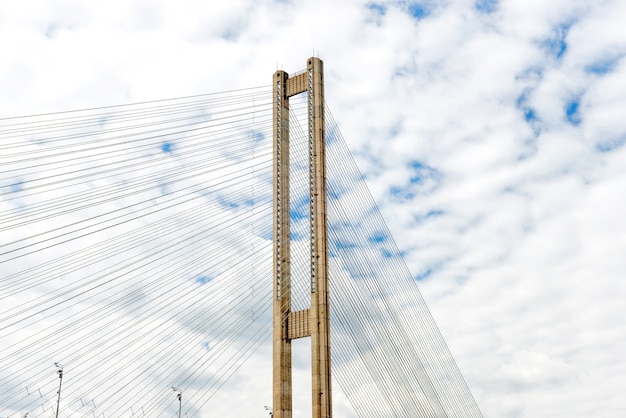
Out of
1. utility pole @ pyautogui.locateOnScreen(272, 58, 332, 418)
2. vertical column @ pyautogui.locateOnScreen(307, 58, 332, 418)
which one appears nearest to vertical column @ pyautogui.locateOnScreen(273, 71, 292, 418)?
A: utility pole @ pyautogui.locateOnScreen(272, 58, 332, 418)

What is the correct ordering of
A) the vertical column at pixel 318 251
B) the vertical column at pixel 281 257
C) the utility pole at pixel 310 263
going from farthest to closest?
the vertical column at pixel 281 257 < the utility pole at pixel 310 263 < the vertical column at pixel 318 251

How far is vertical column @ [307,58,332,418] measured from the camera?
32.2 meters

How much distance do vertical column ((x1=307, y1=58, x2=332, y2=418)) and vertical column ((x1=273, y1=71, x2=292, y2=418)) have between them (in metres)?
1.69

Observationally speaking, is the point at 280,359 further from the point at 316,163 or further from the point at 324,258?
the point at 316,163

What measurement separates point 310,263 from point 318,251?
724 millimetres

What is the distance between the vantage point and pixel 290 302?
3472cm

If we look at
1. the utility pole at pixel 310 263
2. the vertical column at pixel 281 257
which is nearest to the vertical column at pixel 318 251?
the utility pole at pixel 310 263

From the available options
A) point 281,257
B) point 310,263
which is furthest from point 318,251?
point 281,257

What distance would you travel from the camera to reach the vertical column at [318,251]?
32.2 m

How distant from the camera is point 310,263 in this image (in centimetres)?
3422

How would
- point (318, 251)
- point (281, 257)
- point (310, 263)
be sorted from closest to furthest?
point (318, 251) < point (310, 263) < point (281, 257)

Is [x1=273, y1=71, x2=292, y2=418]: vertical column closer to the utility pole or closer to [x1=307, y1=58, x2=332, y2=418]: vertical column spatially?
the utility pole

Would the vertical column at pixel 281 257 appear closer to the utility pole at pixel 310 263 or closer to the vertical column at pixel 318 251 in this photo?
the utility pole at pixel 310 263

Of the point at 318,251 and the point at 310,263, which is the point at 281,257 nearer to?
the point at 310,263
